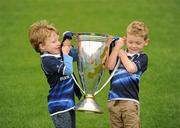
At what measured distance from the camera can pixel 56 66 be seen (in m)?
5.25

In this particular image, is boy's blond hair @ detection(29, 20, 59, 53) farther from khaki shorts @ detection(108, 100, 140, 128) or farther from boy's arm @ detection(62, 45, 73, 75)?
khaki shorts @ detection(108, 100, 140, 128)

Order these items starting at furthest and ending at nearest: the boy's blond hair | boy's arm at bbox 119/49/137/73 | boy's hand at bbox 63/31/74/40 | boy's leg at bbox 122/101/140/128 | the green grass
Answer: the green grass
boy's leg at bbox 122/101/140/128
boy's arm at bbox 119/49/137/73
the boy's blond hair
boy's hand at bbox 63/31/74/40

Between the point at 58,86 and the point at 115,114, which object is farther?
the point at 115,114

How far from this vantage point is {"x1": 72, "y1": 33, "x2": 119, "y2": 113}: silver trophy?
5.18 meters

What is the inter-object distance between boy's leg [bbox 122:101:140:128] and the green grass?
230cm

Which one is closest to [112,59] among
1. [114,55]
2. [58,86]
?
[114,55]

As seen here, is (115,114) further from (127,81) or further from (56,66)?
(56,66)

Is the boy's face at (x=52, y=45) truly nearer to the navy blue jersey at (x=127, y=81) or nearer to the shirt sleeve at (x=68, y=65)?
the shirt sleeve at (x=68, y=65)

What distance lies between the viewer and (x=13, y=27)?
54.4 ft

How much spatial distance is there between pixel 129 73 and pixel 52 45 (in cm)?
74

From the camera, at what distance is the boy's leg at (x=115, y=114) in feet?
18.2

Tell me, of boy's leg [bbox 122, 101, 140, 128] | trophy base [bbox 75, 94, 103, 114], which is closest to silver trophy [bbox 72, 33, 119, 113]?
trophy base [bbox 75, 94, 103, 114]

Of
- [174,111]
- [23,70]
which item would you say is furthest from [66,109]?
[23,70]

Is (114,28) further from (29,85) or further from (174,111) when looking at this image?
(174,111)
